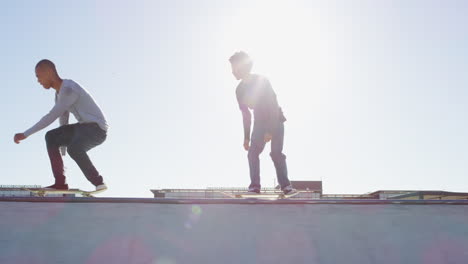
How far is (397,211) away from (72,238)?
3807mm

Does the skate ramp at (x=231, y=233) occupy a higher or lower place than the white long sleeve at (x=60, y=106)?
lower

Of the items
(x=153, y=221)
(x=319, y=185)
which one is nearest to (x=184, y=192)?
(x=319, y=185)

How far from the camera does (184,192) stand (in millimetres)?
28109

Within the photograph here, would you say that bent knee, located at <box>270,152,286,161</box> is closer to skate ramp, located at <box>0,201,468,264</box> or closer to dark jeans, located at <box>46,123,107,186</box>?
skate ramp, located at <box>0,201,468,264</box>

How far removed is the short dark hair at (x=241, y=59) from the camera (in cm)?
692

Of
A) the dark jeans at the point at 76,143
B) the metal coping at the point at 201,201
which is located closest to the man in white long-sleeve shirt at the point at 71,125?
the dark jeans at the point at 76,143

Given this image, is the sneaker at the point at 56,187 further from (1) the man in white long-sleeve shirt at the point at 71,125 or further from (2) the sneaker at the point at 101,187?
(2) the sneaker at the point at 101,187

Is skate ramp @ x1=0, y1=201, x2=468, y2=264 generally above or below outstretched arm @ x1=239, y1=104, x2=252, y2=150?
below

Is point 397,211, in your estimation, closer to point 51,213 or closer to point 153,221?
point 153,221

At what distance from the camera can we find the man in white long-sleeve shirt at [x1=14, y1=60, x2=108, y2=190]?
6.25 metres

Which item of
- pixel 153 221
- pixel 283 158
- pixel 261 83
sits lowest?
pixel 153 221

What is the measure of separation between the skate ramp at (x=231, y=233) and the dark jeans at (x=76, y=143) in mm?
1269

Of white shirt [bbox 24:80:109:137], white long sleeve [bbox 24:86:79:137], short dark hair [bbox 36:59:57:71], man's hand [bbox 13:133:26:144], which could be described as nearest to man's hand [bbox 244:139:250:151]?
white shirt [bbox 24:80:109:137]

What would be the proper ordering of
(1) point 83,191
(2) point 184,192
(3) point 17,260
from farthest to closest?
Result: (2) point 184,192, (1) point 83,191, (3) point 17,260
